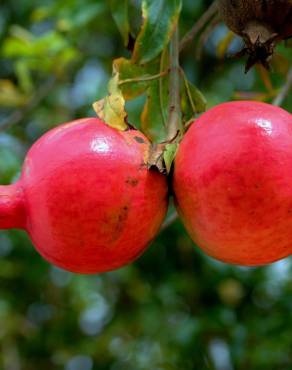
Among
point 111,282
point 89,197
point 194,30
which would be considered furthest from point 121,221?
point 111,282

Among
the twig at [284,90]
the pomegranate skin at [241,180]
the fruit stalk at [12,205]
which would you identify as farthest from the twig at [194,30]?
the fruit stalk at [12,205]

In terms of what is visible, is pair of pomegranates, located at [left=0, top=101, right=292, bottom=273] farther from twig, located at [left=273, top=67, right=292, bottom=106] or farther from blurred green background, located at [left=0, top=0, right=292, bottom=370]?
blurred green background, located at [left=0, top=0, right=292, bottom=370]

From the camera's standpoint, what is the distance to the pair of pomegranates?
0.96 meters

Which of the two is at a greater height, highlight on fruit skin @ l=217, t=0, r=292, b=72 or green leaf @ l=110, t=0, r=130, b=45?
highlight on fruit skin @ l=217, t=0, r=292, b=72

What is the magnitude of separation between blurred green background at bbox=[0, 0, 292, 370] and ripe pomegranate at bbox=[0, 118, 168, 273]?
88 centimetres

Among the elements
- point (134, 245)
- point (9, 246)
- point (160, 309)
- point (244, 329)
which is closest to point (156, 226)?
point (134, 245)

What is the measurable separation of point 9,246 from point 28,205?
7.04 ft

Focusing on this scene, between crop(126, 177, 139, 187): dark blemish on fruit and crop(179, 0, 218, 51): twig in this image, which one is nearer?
crop(126, 177, 139, 187): dark blemish on fruit

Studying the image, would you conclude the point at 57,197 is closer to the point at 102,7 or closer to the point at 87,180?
the point at 87,180

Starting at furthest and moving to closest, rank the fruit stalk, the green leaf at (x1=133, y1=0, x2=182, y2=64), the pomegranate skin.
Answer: the green leaf at (x1=133, y1=0, x2=182, y2=64), the fruit stalk, the pomegranate skin

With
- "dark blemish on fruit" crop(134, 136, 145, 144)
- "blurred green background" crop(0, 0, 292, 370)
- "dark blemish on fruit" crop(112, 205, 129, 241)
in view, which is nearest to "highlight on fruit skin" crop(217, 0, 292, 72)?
"dark blemish on fruit" crop(134, 136, 145, 144)

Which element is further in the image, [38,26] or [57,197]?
[38,26]

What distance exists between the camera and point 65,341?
3326mm

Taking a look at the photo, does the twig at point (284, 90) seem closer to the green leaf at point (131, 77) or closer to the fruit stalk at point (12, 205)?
the green leaf at point (131, 77)
